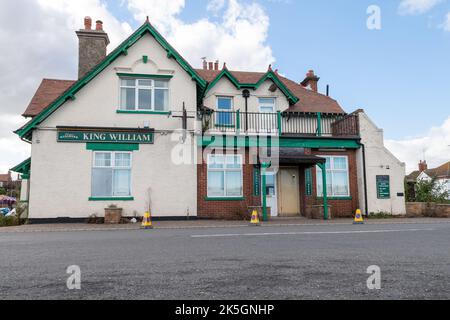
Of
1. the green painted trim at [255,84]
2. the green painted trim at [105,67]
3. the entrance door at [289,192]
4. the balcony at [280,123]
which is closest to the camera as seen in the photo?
the green painted trim at [105,67]

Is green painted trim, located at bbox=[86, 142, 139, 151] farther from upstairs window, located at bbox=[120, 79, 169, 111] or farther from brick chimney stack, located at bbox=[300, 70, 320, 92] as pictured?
brick chimney stack, located at bbox=[300, 70, 320, 92]

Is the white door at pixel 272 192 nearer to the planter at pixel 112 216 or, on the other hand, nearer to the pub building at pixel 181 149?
the pub building at pixel 181 149

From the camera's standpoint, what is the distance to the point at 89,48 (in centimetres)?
1820

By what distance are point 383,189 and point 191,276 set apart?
15177 millimetres

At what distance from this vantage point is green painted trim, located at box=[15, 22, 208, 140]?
563 inches

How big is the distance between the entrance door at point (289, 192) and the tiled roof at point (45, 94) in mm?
11948

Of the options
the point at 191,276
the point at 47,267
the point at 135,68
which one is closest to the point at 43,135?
the point at 135,68

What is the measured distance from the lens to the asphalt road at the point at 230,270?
3355mm

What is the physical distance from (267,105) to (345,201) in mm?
6276

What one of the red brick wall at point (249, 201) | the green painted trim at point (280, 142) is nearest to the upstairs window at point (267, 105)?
the green painted trim at point (280, 142)

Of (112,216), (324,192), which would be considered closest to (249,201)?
(324,192)

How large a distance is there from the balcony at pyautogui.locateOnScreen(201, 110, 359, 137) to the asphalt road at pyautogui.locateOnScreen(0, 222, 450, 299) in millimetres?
9911

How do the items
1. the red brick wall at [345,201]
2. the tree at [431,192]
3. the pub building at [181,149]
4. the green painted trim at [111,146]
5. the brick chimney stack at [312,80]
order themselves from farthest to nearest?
1. the brick chimney stack at [312,80]
2. the tree at [431,192]
3. the red brick wall at [345,201]
4. the green painted trim at [111,146]
5. the pub building at [181,149]

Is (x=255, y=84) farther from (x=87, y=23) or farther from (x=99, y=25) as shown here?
(x=87, y=23)
